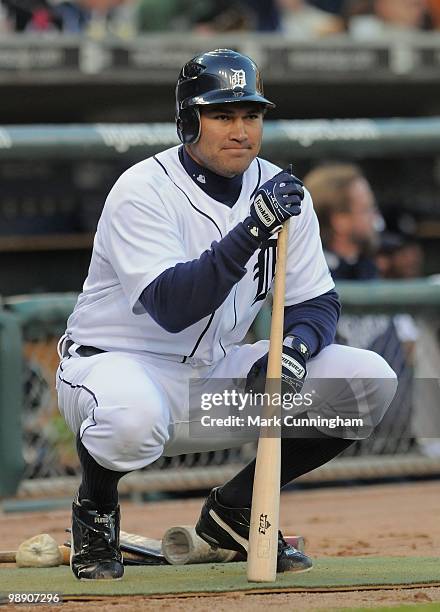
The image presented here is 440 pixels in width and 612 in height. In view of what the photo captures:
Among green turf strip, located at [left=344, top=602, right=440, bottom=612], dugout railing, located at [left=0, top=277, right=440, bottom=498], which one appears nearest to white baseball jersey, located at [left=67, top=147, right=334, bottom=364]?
green turf strip, located at [left=344, top=602, right=440, bottom=612]

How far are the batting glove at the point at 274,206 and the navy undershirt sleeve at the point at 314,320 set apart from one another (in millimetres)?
422

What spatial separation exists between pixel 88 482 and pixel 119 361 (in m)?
0.35

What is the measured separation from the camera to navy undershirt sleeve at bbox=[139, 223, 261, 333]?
3.61 m

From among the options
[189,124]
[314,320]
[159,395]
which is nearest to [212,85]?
[189,124]

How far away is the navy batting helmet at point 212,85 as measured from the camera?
12.6ft

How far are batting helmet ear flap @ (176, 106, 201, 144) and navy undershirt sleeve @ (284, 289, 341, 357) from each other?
1.91ft

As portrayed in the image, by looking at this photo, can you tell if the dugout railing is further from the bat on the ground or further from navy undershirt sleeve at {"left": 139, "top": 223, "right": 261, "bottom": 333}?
navy undershirt sleeve at {"left": 139, "top": 223, "right": 261, "bottom": 333}

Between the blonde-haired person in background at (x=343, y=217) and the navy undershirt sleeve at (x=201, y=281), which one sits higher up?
the navy undershirt sleeve at (x=201, y=281)

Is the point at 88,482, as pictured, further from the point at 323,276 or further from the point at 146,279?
the point at 323,276

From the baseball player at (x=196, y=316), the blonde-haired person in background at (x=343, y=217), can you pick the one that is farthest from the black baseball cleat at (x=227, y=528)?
the blonde-haired person in background at (x=343, y=217)

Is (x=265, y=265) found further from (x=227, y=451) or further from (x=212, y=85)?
(x=227, y=451)

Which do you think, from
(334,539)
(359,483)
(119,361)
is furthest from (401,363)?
(119,361)

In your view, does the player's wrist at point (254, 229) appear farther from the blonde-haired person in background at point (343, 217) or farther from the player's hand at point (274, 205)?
the blonde-haired person in background at point (343, 217)

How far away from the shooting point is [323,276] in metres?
4.16
